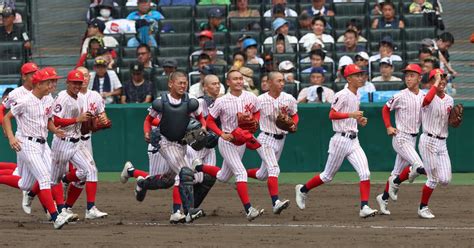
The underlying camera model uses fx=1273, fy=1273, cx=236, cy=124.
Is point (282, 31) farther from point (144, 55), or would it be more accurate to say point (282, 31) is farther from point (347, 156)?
point (347, 156)

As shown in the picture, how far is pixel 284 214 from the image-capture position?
14820mm

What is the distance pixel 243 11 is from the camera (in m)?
21.8

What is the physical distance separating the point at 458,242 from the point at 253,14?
1057 cm

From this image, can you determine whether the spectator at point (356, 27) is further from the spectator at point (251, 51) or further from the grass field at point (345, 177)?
the grass field at point (345, 177)

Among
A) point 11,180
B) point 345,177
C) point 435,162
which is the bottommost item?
point 345,177

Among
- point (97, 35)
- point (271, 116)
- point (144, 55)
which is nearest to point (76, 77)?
point (271, 116)

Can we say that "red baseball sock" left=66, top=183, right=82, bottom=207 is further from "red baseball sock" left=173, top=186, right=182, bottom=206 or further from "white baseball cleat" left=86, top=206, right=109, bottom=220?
"red baseball sock" left=173, top=186, right=182, bottom=206

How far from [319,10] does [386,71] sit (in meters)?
2.74

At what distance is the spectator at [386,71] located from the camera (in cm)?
1941

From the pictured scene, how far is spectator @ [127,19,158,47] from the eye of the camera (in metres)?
21.3

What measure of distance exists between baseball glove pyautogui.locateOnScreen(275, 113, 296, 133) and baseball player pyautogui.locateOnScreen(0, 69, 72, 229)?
2720 millimetres

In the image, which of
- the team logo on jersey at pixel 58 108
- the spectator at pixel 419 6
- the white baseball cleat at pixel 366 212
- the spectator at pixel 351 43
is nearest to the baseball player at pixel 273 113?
the white baseball cleat at pixel 366 212

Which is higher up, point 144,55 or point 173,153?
point 144,55

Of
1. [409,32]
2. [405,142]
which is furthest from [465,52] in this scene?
[405,142]
